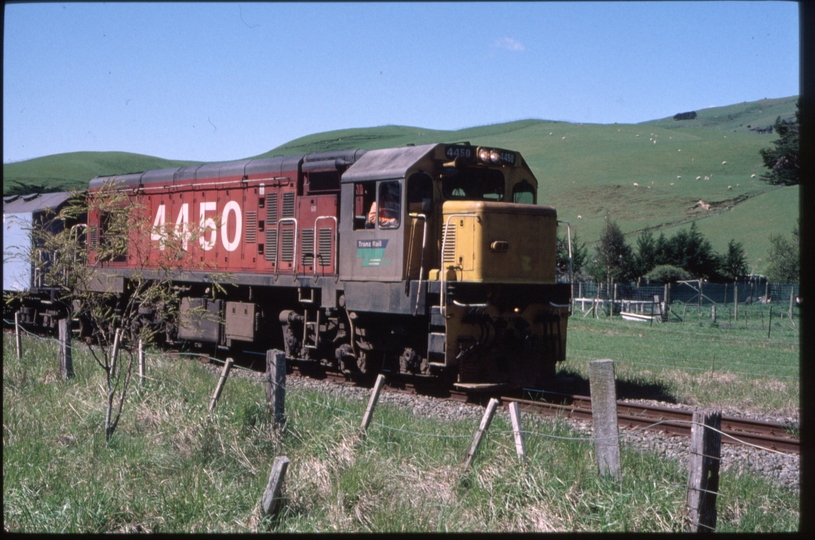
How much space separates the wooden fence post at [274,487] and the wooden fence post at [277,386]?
6.50 feet

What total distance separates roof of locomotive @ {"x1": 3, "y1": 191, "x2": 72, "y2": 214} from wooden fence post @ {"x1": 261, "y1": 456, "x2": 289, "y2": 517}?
15998 millimetres

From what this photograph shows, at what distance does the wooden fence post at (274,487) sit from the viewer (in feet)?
20.1

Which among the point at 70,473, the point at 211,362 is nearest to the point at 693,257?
the point at 211,362

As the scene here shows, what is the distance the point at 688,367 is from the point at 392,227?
8734mm

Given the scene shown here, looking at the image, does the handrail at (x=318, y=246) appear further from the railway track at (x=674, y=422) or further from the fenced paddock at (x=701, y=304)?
the fenced paddock at (x=701, y=304)

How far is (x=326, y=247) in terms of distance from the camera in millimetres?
12945

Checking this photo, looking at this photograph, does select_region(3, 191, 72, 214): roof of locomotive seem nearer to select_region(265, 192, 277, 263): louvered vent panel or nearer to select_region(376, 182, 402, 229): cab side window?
select_region(265, 192, 277, 263): louvered vent panel

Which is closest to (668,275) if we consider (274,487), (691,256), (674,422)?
(691,256)

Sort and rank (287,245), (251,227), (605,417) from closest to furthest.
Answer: (605,417)
(287,245)
(251,227)

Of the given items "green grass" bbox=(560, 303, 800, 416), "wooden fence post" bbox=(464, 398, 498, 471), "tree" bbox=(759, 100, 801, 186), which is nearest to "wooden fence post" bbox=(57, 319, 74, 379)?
"wooden fence post" bbox=(464, 398, 498, 471)

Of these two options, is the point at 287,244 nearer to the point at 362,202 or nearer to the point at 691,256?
the point at 362,202

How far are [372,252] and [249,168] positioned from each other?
431cm

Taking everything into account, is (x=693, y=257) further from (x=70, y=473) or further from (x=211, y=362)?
(x=70, y=473)

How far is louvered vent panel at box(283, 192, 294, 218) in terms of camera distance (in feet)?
45.0
